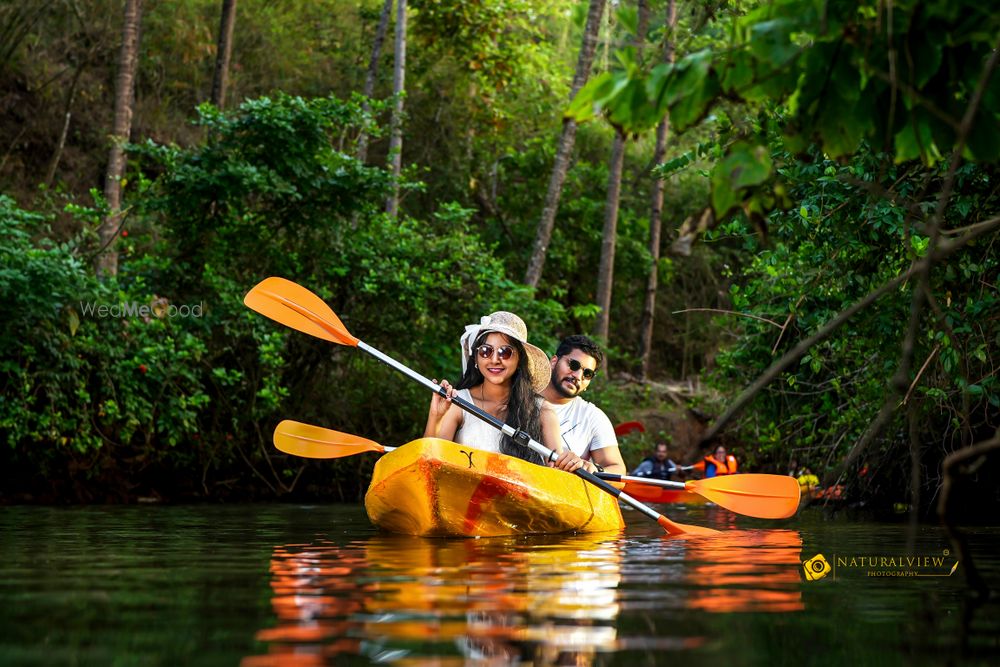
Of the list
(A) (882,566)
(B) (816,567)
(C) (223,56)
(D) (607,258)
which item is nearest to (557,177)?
(D) (607,258)

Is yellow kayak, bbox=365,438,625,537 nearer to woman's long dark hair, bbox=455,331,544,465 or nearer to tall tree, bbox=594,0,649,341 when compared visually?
woman's long dark hair, bbox=455,331,544,465

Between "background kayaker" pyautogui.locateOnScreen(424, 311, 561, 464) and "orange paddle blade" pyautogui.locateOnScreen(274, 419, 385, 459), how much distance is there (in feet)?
3.42

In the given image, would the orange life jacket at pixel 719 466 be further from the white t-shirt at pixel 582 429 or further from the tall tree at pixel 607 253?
the white t-shirt at pixel 582 429

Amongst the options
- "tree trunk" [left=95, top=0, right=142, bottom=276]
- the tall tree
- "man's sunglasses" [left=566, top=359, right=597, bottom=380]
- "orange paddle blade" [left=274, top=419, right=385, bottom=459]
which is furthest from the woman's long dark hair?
the tall tree

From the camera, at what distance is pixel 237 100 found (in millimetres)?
18719

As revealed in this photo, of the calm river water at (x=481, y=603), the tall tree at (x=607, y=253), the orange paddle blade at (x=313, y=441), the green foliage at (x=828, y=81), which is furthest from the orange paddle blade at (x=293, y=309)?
the tall tree at (x=607, y=253)

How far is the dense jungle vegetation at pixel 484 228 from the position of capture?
10.5 ft

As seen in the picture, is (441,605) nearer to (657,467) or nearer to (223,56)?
(657,467)

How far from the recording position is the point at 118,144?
12.2 meters

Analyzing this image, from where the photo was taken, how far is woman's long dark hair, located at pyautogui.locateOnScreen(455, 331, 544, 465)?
705cm

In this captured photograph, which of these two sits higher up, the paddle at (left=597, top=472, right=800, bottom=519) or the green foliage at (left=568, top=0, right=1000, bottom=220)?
the green foliage at (left=568, top=0, right=1000, bottom=220)

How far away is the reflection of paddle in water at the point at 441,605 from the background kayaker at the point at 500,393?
139 centimetres

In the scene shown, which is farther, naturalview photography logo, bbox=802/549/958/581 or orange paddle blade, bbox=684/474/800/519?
orange paddle blade, bbox=684/474/800/519

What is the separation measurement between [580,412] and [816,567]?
321 cm
